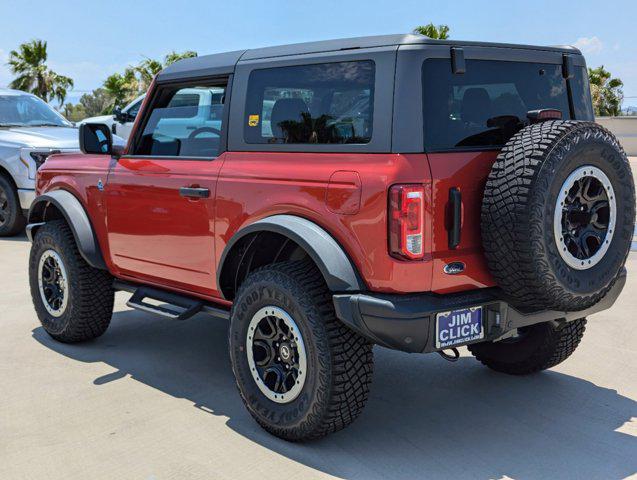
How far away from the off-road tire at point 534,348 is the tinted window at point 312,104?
1.63 meters

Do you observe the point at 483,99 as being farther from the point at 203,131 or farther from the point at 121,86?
the point at 121,86

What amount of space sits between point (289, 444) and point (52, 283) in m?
2.48

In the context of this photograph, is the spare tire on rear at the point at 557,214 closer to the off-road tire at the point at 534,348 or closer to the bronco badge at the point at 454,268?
the bronco badge at the point at 454,268

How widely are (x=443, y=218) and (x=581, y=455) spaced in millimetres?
1304

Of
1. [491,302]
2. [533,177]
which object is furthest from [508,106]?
[491,302]

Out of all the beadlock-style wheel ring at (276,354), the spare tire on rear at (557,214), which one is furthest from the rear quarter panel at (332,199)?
the beadlock-style wheel ring at (276,354)

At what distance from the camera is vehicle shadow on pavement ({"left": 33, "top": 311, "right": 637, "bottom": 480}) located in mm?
3436

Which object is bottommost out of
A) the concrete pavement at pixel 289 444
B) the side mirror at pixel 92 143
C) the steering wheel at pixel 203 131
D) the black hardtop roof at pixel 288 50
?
the concrete pavement at pixel 289 444

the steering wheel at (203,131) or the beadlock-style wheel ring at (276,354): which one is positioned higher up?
the steering wheel at (203,131)

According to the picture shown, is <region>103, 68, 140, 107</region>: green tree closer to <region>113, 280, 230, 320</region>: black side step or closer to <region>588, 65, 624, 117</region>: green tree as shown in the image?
<region>588, 65, 624, 117</region>: green tree

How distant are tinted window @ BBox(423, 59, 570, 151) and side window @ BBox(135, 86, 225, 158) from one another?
132 cm

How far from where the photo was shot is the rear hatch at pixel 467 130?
327cm

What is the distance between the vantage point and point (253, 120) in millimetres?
3992

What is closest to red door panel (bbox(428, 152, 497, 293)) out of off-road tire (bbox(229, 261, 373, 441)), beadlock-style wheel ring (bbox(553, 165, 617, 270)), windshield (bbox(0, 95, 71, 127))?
A: beadlock-style wheel ring (bbox(553, 165, 617, 270))
